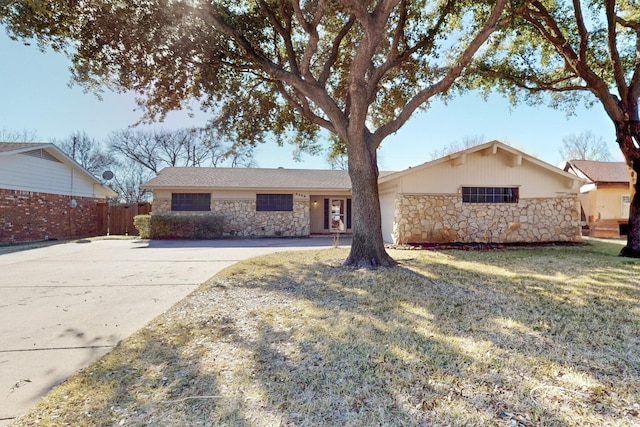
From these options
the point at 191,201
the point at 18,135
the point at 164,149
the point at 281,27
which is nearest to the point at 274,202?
the point at 191,201

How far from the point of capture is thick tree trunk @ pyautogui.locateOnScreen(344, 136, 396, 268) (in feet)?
23.2

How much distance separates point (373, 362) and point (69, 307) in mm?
4412

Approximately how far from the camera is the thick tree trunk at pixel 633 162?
9039 mm

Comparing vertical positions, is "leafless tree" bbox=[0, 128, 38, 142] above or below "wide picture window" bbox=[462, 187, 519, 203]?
above

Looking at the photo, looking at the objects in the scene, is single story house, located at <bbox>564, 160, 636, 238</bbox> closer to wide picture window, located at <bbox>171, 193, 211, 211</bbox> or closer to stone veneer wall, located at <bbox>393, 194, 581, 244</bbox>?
stone veneer wall, located at <bbox>393, 194, 581, 244</bbox>

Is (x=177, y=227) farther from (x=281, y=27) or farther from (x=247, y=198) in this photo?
(x=281, y=27)

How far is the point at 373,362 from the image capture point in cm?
273

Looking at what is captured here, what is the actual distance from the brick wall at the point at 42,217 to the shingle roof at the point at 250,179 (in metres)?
4.58

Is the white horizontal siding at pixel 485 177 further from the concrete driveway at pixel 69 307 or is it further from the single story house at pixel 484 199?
the concrete driveway at pixel 69 307

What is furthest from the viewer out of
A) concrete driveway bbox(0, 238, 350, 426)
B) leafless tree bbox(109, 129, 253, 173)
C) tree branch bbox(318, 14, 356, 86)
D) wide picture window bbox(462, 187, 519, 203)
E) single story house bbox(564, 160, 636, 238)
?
leafless tree bbox(109, 129, 253, 173)

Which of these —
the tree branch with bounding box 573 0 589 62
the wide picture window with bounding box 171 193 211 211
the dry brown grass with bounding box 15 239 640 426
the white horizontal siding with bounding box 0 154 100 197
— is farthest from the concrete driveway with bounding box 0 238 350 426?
the tree branch with bounding box 573 0 589 62

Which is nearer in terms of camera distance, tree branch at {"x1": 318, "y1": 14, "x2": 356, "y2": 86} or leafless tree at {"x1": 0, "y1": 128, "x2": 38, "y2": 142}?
tree branch at {"x1": 318, "y1": 14, "x2": 356, "y2": 86}

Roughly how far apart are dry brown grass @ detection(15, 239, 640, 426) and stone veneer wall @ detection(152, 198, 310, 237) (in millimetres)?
11375

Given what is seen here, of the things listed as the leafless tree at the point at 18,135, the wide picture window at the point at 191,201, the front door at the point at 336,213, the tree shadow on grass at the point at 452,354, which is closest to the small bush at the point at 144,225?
the wide picture window at the point at 191,201
